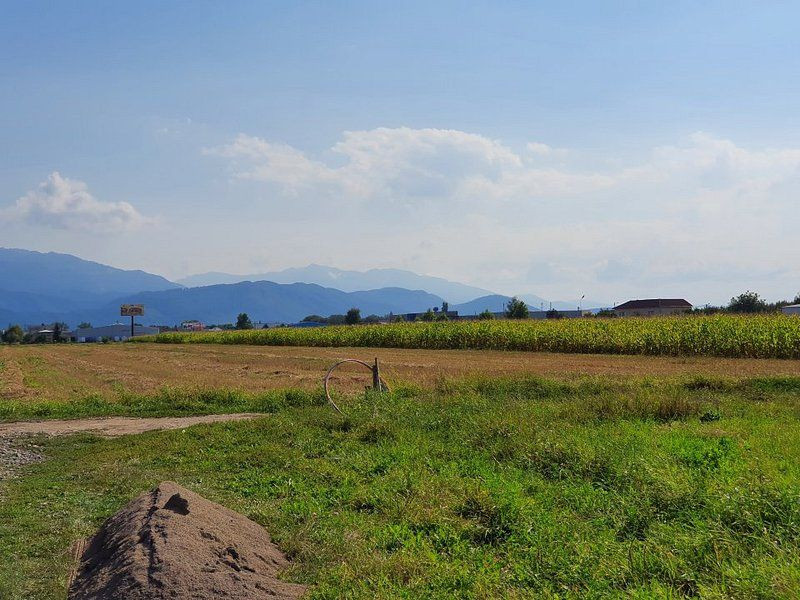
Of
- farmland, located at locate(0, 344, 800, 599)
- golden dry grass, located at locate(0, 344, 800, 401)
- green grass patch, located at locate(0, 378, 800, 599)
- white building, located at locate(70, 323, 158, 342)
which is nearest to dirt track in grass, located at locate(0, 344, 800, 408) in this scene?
golden dry grass, located at locate(0, 344, 800, 401)

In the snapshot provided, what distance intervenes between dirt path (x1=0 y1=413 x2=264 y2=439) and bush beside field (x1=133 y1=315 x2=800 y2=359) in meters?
24.1

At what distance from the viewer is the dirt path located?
13.2m

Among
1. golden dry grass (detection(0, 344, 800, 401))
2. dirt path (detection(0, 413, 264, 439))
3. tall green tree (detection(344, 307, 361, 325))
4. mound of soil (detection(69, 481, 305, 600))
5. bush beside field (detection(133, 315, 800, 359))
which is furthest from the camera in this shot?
tall green tree (detection(344, 307, 361, 325))

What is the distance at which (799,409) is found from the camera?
12.3 metres

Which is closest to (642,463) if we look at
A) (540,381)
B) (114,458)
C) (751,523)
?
(751,523)

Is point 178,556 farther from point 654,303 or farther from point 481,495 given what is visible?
point 654,303

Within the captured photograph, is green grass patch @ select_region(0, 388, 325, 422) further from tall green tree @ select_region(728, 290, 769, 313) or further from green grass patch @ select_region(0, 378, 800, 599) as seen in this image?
tall green tree @ select_region(728, 290, 769, 313)

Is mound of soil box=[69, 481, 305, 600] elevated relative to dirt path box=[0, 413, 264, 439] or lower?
elevated

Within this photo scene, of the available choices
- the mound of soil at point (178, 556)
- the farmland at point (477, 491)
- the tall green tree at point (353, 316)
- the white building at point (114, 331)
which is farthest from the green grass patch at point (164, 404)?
the white building at point (114, 331)

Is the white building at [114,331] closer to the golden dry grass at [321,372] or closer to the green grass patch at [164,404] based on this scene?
the golden dry grass at [321,372]

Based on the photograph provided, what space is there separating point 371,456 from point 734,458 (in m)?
4.59

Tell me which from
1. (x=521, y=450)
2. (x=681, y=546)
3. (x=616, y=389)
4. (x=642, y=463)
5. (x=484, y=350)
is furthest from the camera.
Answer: (x=484, y=350)

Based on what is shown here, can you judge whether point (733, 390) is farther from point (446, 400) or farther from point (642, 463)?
point (642, 463)

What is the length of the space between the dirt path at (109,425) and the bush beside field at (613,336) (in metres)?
24.1
